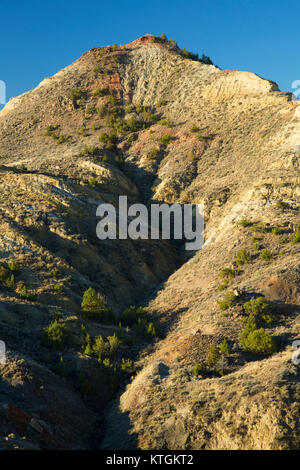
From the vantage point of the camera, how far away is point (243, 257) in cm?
2512

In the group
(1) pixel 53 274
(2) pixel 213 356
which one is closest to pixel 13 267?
(1) pixel 53 274

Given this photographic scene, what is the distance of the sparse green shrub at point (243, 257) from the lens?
25.0 meters

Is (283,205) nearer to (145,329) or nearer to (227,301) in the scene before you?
(227,301)

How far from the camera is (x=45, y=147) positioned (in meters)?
49.3

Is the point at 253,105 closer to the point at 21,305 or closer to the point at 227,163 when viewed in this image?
Answer: the point at 227,163

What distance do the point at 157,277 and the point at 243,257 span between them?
7.70 metres

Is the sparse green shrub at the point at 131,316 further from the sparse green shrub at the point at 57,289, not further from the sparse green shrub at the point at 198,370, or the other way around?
the sparse green shrub at the point at 198,370

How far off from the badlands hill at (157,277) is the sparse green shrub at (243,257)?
0.13 meters

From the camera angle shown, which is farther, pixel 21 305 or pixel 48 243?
pixel 48 243

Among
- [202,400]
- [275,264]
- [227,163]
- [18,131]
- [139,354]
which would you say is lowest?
[202,400]

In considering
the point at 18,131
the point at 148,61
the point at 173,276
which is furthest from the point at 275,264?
the point at 148,61

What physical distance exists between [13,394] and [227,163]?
31560 mm

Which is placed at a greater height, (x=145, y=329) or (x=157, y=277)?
(x=157, y=277)

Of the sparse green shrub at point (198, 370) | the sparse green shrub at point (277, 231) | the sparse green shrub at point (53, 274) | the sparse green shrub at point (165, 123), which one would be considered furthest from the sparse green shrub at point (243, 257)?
the sparse green shrub at point (165, 123)
